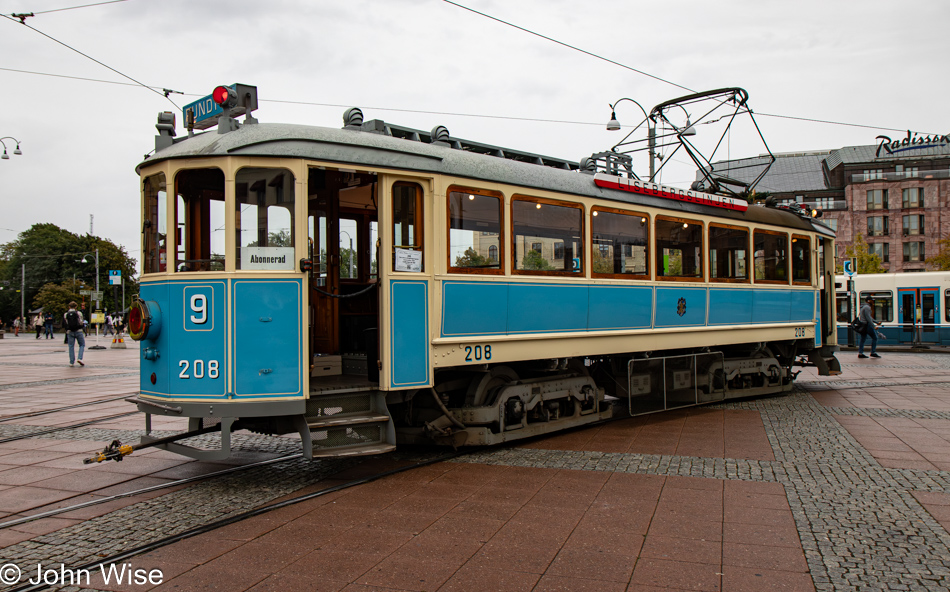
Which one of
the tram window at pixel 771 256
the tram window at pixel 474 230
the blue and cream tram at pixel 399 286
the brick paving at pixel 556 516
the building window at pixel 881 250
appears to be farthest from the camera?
the building window at pixel 881 250

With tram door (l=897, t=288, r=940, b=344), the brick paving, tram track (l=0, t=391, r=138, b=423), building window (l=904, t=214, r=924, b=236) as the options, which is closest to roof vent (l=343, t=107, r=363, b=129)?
the brick paving

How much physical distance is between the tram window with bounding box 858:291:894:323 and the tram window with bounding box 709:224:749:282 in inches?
744

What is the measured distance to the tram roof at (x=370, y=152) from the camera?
6098 millimetres

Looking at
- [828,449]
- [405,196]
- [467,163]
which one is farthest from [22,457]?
[828,449]

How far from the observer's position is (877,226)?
68688mm

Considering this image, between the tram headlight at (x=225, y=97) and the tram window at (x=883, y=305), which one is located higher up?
the tram headlight at (x=225, y=97)

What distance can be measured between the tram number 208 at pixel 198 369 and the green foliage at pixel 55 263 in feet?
219

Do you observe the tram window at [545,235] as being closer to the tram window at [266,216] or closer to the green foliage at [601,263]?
the green foliage at [601,263]

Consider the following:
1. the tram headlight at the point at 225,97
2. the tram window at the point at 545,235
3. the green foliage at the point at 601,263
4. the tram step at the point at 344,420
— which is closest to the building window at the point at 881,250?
the green foliage at the point at 601,263

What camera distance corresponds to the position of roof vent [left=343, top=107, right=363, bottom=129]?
7258mm

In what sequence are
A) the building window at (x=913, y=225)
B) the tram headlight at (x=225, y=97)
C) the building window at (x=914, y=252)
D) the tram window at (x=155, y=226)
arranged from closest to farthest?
the tram window at (x=155, y=226) < the tram headlight at (x=225, y=97) < the building window at (x=913, y=225) < the building window at (x=914, y=252)

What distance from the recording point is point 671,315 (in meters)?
9.60

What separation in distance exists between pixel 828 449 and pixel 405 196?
509 cm

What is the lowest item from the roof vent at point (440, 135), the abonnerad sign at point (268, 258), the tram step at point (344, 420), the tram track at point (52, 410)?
the tram track at point (52, 410)
